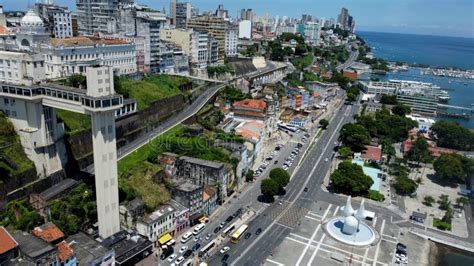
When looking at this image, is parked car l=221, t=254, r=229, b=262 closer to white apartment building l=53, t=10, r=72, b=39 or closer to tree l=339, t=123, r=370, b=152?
tree l=339, t=123, r=370, b=152

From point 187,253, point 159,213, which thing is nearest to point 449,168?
point 187,253

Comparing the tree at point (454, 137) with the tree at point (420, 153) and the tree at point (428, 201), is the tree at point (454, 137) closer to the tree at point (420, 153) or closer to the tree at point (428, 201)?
the tree at point (420, 153)

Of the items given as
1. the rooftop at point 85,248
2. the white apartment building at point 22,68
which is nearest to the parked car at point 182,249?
the rooftop at point 85,248

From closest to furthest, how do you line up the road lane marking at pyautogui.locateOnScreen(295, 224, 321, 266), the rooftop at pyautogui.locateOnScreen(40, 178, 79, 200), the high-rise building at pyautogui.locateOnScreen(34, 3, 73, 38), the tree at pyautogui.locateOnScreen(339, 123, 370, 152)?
the rooftop at pyautogui.locateOnScreen(40, 178, 79, 200)
the road lane marking at pyautogui.locateOnScreen(295, 224, 321, 266)
the tree at pyautogui.locateOnScreen(339, 123, 370, 152)
the high-rise building at pyautogui.locateOnScreen(34, 3, 73, 38)

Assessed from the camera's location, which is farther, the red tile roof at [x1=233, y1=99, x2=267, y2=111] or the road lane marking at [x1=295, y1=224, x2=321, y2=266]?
the red tile roof at [x1=233, y1=99, x2=267, y2=111]

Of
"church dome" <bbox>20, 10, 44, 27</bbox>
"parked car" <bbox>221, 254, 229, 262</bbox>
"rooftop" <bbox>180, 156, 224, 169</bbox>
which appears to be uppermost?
"church dome" <bbox>20, 10, 44, 27</bbox>

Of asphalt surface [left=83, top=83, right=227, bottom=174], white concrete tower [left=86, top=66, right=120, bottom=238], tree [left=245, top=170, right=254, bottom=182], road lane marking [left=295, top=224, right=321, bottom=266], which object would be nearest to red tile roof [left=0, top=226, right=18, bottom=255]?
white concrete tower [left=86, top=66, right=120, bottom=238]

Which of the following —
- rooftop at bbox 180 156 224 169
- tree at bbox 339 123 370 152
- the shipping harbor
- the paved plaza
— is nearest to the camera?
the paved plaza
